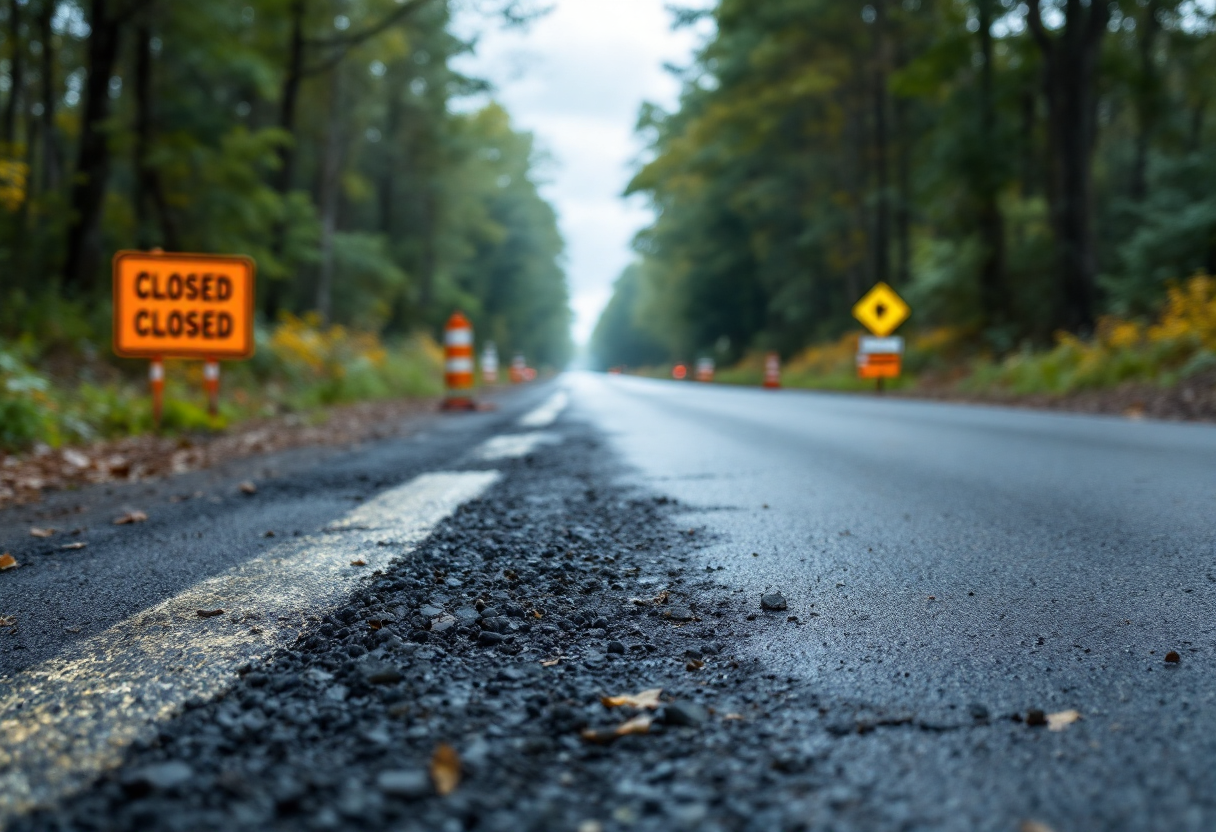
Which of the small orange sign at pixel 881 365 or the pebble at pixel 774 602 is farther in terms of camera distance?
the small orange sign at pixel 881 365

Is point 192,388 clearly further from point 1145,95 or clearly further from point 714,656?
point 1145,95

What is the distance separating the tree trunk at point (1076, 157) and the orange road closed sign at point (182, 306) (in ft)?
42.8

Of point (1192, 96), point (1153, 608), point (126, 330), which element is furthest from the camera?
point (1192, 96)

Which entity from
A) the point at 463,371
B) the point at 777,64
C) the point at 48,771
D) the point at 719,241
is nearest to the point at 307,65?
the point at 463,371

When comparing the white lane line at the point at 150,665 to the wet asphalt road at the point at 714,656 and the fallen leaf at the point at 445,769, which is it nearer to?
the wet asphalt road at the point at 714,656

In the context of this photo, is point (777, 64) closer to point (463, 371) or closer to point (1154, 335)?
point (1154, 335)

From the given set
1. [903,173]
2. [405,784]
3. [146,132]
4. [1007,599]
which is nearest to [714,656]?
[405,784]

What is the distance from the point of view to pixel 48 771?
1.12m

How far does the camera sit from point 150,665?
1523 millimetres

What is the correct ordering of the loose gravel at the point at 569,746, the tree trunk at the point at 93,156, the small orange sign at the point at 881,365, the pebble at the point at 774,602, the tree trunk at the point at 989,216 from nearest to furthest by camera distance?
the loose gravel at the point at 569,746, the pebble at the point at 774,602, the tree trunk at the point at 93,156, the tree trunk at the point at 989,216, the small orange sign at the point at 881,365

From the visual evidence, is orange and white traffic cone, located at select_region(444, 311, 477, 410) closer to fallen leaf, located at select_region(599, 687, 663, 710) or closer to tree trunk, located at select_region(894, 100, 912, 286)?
fallen leaf, located at select_region(599, 687, 663, 710)

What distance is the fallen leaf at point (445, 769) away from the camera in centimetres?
109

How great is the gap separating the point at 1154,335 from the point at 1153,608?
11.1 metres

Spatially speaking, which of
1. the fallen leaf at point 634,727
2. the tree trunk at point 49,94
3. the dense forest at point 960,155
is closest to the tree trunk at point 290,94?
the tree trunk at point 49,94
